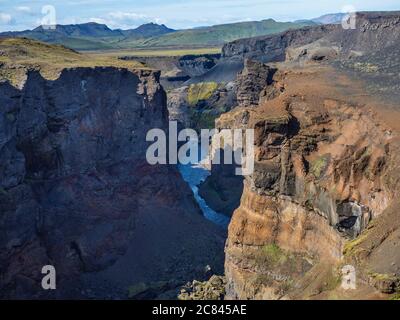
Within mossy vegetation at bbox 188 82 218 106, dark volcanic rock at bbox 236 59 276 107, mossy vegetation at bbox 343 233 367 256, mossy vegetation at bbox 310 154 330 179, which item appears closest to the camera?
mossy vegetation at bbox 343 233 367 256

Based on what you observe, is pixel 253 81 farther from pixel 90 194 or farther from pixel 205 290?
pixel 205 290

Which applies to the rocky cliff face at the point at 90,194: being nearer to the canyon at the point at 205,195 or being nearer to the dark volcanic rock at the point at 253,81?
the canyon at the point at 205,195

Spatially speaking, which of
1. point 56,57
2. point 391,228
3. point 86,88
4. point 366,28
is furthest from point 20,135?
point 366,28

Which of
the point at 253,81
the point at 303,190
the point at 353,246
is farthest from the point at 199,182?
the point at 353,246

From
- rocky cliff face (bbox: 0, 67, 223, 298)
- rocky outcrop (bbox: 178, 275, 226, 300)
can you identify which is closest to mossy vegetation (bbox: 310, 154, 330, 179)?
rocky outcrop (bbox: 178, 275, 226, 300)

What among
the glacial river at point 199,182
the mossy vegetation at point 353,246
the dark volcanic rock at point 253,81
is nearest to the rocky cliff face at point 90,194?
the glacial river at point 199,182

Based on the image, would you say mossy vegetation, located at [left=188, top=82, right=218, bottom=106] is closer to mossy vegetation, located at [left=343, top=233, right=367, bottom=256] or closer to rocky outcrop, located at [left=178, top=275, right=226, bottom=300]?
rocky outcrop, located at [left=178, top=275, right=226, bottom=300]
